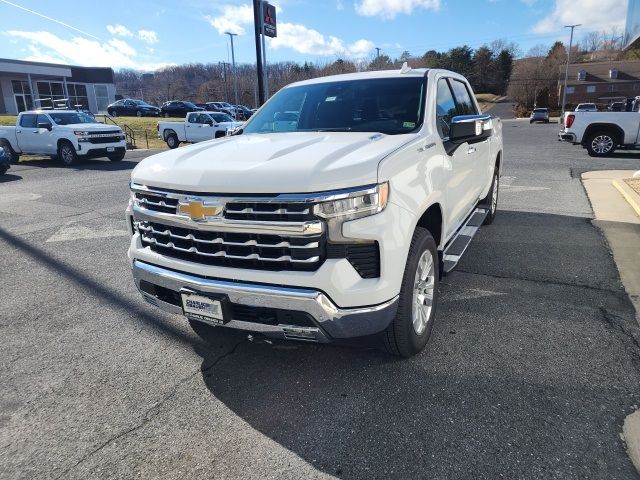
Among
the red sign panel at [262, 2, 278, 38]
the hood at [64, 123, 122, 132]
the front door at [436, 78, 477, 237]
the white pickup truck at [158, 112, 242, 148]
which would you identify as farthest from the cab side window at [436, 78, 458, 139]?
the white pickup truck at [158, 112, 242, 148]

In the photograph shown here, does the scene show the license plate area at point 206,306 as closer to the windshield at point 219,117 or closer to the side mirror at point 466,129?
the side mirror at point 466,129

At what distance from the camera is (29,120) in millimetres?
16891

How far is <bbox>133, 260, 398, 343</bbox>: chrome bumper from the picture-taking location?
2555 mm

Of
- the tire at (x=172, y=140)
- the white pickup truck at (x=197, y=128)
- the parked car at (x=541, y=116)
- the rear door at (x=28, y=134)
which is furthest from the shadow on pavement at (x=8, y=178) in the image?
the parked car at (x=541, y=116)

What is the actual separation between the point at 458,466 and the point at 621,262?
157 inches

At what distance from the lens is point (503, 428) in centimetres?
258

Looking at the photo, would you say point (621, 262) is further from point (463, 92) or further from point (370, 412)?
point (370, 412)

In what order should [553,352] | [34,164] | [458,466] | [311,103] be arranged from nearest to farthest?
[458,466] < [553,352] < [311,103] < [34,164]

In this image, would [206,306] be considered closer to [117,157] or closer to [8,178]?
[8,178]

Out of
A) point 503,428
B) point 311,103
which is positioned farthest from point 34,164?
point 503,428

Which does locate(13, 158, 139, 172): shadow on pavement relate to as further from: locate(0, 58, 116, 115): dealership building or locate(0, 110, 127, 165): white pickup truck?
locate(0, 58, 116, 115): dealership building

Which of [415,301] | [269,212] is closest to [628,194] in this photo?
[415,301]

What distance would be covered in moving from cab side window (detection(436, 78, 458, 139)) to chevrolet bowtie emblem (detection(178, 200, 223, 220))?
2.00 m

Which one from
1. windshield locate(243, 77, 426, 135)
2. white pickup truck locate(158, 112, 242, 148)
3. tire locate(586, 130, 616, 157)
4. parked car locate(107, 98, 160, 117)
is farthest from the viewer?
parked car locate(107, 98, 160, 117)
